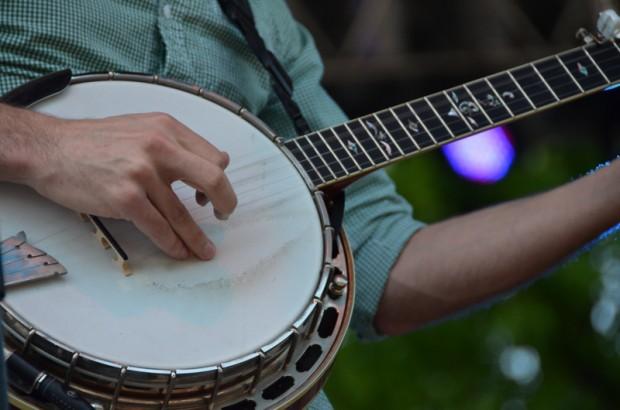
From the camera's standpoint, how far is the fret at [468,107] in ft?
5.56

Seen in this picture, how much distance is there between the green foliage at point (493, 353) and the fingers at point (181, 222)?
1437 mm

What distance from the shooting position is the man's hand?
1.38 metres

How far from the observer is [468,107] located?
171 cm

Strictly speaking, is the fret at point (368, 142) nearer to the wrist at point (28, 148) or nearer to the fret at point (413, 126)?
the fret at point (413, 126)

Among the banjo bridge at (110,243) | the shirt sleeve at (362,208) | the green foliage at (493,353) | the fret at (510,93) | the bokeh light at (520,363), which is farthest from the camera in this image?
the bokeh light at (520,363)

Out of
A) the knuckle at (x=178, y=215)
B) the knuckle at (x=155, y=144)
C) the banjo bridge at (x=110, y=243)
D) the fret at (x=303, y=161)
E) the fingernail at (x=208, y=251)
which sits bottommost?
the fret at (x=303, y=161)

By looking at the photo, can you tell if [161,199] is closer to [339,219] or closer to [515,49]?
[339,219]

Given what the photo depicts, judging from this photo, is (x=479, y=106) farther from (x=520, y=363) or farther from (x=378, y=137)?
(x=520, y=363)

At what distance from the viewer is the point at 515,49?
3.63m

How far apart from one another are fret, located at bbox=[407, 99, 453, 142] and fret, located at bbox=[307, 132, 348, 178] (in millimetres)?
135

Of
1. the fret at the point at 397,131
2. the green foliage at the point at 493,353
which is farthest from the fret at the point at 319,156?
the green foliage at the point at 493,353

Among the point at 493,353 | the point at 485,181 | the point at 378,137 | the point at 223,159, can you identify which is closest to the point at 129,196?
the point at 223,159

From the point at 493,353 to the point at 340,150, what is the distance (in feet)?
4.95

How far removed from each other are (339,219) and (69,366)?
429 mm
